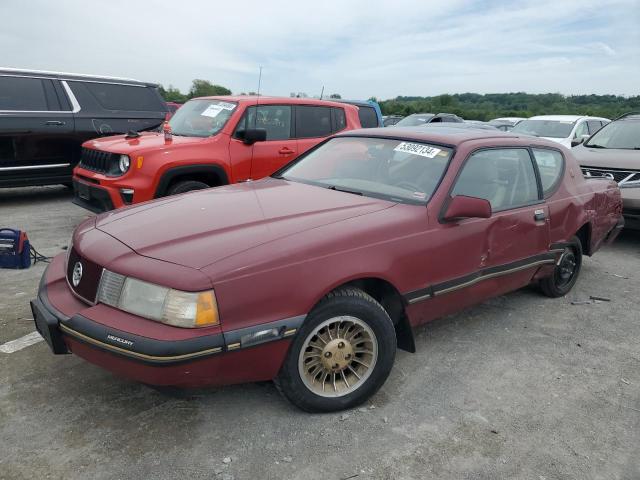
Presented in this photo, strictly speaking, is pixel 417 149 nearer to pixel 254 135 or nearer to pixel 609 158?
pixel 254 135

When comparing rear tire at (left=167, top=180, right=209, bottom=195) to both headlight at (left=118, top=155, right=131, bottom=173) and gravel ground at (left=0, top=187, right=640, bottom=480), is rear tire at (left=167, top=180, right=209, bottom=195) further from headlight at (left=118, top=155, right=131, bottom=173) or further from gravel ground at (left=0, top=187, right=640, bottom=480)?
gravel ground at (left=0, top=187, right=640, bottom=480)

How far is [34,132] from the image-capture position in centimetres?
743

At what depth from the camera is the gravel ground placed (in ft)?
7.85

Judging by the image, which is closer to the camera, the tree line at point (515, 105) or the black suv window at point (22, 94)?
the black suv window at point (22, 94)

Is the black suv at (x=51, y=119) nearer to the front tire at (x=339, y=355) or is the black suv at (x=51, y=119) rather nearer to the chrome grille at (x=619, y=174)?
the front tire at (x=339, y=355)

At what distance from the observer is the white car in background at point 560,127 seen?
38.8ft

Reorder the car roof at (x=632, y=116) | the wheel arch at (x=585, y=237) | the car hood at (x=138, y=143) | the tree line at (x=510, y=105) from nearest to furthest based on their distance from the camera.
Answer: the wheel arch at (x=585, y=237), the car hood at (x=138, y=143), the car roof at (x=632, y=116), the tree line at (x=510, y=105)

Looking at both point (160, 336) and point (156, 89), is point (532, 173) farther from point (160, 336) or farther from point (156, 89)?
point (156, 89)

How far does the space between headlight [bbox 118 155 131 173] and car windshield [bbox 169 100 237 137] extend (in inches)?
37.3

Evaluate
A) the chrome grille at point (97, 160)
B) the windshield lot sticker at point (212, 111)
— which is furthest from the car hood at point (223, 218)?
the windshield lot sticker at point (212, 111)

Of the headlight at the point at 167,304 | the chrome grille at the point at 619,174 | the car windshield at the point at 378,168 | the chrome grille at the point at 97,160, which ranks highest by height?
the car windshield at the point at 378,168

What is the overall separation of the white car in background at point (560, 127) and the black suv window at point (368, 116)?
4.45 m

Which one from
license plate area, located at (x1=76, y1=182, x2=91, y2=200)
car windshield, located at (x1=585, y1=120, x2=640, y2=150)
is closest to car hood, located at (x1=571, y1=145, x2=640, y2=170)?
car windshield, located at (x1=585, y1=120, x2=640, y2=150)

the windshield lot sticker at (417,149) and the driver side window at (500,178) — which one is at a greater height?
the windshield lot sticker at (417,149)
